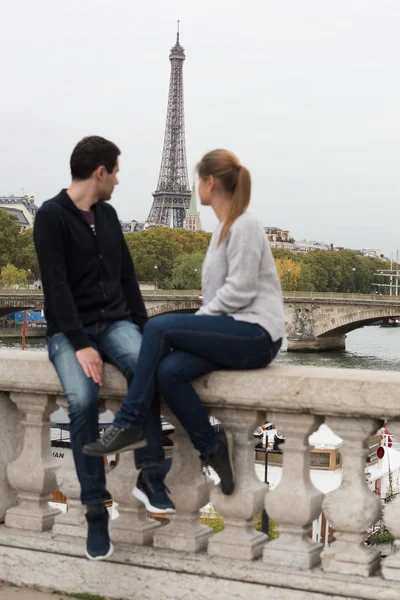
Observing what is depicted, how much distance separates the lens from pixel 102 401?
133 inches

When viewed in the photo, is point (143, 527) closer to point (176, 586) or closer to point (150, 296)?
point (176, 586)

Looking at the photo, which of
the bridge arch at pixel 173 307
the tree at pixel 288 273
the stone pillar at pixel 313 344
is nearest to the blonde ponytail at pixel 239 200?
the bridge arch at pixel 173 307

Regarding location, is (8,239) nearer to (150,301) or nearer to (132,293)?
(150,301)

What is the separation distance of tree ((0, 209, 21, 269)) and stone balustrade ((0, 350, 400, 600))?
7348 cm

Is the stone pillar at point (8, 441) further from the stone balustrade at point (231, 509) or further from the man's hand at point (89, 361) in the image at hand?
the man's hand at point (89, 361)

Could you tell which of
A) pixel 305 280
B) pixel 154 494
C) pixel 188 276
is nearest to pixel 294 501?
pixel 154 494

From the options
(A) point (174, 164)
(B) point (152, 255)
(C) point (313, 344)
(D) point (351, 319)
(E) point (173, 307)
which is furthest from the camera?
(A) point (174, 164)

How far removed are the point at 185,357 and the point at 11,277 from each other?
69.8 meters

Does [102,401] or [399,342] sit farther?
[399,342]

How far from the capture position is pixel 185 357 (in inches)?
120

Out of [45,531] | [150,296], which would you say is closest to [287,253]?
[150,296]

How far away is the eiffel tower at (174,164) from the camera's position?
119938 mm

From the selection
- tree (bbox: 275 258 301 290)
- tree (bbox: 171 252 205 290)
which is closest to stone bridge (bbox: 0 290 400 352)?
tree (bbox: 171 252 205 290)

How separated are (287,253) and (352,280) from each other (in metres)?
11.9
